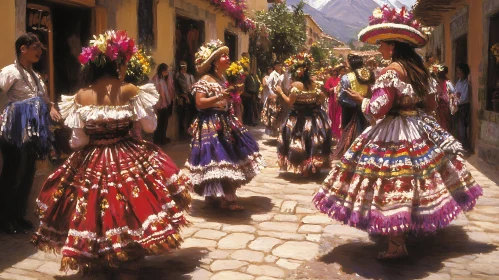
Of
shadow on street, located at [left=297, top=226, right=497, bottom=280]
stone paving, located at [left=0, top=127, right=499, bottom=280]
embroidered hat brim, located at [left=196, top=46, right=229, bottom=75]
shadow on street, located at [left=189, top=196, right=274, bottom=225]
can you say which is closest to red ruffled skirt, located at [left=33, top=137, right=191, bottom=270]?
stone paving, located at [left=0, top=127, right=499, bottom=280]

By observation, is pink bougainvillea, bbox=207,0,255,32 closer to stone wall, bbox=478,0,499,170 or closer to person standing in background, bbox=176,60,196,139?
person standing in background, bbox=176,60,196,139

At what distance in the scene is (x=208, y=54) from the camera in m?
6.18

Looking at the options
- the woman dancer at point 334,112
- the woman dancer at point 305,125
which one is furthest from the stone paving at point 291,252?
the woman dancer at point 334,112

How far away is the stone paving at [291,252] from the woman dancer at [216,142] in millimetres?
315

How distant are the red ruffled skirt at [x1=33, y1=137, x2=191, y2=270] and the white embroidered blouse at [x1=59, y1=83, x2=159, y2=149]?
14cm

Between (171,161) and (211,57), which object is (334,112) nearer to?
(211,57)

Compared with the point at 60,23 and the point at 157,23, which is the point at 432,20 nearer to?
the point at 157,23

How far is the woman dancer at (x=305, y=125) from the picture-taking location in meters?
8.23

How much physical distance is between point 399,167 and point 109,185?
88.6 inches

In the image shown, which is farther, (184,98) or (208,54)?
(184,98)

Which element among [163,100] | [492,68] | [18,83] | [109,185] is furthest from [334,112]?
[109,185]

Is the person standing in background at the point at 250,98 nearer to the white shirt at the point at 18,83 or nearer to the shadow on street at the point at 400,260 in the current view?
the white shirt at the point at 18,83

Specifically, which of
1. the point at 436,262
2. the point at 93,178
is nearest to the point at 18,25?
the point at 93,178

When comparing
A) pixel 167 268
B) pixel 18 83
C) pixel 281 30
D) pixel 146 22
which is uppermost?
pixel 281 30
